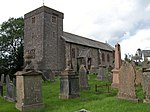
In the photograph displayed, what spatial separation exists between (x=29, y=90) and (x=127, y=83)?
468cm

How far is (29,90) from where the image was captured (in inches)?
393

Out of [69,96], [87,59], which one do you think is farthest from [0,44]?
[69,96]

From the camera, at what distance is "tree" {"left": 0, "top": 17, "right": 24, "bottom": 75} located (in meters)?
44.5

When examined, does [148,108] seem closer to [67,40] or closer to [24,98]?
[24,98]

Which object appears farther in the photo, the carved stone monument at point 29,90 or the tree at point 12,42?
the tree at point 12,42

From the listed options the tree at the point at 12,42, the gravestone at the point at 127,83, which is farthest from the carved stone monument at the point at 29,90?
the tree at the point at 12,42

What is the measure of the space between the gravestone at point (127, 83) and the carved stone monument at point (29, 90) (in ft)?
13.1

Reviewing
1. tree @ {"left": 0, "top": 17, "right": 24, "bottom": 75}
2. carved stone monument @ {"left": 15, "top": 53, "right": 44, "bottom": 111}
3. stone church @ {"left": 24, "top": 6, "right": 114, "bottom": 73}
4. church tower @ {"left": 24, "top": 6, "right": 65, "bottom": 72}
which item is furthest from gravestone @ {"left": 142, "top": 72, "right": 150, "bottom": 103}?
tree @ {"left": 0, "top": 17, "right": 24, "bottom": 75}

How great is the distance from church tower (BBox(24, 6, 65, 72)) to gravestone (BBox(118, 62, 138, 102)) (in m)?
23.1

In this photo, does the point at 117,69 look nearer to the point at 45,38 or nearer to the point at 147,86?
the point at 147,86

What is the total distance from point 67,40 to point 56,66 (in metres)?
4.98

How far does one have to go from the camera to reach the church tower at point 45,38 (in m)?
33.4

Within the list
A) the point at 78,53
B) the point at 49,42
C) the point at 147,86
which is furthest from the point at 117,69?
the point at 78,53

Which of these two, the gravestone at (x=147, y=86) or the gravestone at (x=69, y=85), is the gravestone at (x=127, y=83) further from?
the gravestone at (x=69, y=85)
